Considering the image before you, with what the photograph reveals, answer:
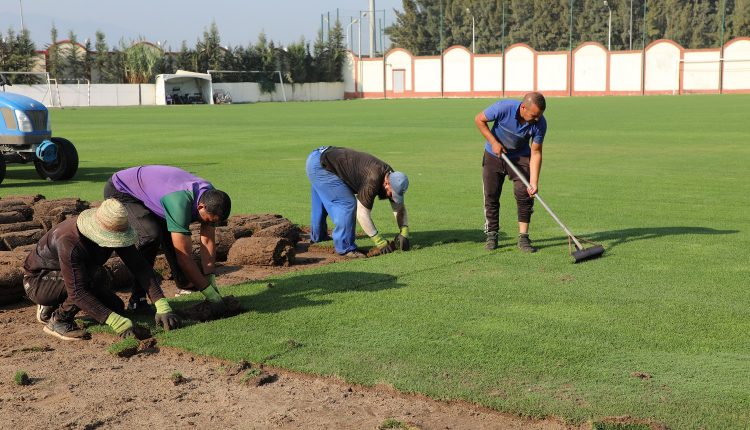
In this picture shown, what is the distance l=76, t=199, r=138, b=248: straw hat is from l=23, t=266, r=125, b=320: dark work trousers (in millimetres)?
439

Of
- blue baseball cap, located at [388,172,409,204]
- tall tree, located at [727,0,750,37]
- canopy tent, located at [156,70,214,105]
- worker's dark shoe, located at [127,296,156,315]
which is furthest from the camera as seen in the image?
tall tree, located at [727,0,750,37]

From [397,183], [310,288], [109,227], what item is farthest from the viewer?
[397,183]

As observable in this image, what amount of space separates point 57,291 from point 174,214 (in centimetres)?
106

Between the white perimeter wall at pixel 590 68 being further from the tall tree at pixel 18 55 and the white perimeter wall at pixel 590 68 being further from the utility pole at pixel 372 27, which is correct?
the tall tree at pixel 18 55

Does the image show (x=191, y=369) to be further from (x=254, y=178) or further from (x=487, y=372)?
(x=254, y=178)

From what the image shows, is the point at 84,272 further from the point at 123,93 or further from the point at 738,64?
the point at 738,64

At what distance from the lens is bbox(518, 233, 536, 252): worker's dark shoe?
9.62m

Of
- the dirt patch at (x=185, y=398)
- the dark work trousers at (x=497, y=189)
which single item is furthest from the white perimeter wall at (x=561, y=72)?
the dirt patch at (x=185, y=398)

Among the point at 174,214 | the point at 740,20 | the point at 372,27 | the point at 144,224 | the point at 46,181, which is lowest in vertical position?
the point at 46,181

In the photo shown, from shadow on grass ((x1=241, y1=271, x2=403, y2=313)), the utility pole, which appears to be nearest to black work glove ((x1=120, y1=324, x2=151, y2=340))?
shadow on grass ((x1=241, y1=271, x2=403, y2=313))

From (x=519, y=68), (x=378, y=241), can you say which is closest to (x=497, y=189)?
(x=378, y=241)

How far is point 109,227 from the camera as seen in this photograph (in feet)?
20.2

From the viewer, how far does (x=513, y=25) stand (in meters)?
101

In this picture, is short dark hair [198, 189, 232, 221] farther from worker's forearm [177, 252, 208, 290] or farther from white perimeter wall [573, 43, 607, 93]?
white perimeter wall [573, 43, 607, 93]
